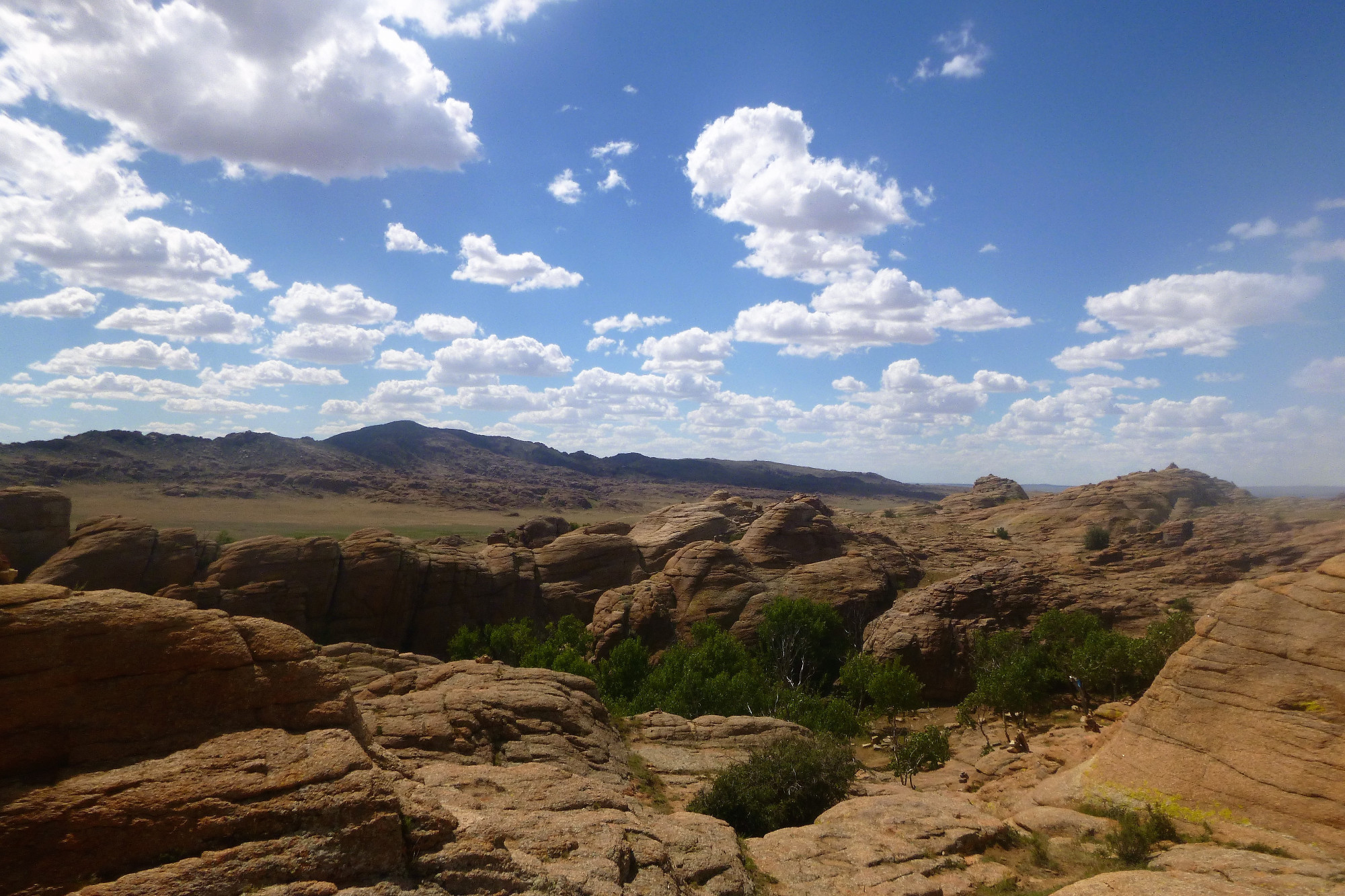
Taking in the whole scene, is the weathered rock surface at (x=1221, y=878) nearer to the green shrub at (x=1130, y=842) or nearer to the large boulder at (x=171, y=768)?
the green shrub at (x=1130, y=842)

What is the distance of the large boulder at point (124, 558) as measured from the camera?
4584 cm

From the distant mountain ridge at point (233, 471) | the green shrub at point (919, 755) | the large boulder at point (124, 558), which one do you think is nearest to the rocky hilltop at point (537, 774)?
the green shrub at point (919, 755)

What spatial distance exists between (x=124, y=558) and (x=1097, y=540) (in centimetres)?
8565

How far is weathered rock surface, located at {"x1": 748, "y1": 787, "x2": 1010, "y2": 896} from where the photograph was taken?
1331 cm

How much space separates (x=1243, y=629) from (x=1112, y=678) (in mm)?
16169

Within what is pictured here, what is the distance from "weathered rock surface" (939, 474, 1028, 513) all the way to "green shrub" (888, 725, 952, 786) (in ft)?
318

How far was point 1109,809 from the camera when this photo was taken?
16578 mm

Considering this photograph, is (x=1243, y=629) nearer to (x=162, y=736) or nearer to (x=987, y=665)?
(x=987, y=665)

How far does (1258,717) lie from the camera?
16750 mm

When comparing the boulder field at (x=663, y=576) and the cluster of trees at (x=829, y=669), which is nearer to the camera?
the cluster of trees at (x=829, y=669)

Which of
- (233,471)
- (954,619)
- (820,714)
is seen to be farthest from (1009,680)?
(233,471)

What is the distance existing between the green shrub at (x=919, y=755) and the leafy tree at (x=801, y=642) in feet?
42.5

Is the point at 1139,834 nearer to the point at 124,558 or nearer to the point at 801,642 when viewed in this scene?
the point at 801,642

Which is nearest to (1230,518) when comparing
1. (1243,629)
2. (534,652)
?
(1243,629)
